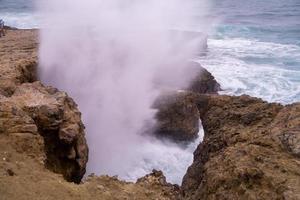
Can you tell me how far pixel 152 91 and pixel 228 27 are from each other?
74.0 feet

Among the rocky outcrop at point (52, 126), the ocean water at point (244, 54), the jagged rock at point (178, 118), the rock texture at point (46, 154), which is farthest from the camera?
the jagged rock at point (178, 118)

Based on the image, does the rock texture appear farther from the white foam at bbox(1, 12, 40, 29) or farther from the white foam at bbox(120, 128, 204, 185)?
the white foam at bbox(1, 12, 40, 29)

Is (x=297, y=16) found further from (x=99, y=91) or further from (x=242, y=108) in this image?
(x=242, y=108)

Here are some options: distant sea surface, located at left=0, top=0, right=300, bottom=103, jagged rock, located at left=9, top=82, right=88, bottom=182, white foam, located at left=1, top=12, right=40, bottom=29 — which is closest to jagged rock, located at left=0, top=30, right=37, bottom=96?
jagged rock, located at left=9, top=82, right=88, bottom=182

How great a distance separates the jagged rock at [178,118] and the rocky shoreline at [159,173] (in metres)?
4.72

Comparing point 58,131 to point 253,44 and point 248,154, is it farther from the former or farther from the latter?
point 253,44

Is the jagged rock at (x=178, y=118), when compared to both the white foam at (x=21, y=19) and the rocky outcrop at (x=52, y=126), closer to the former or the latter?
the rocky outcrop at (x=52, y=126)

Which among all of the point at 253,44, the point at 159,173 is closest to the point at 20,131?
the point at 159,173

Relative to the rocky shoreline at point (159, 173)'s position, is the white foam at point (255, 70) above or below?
below

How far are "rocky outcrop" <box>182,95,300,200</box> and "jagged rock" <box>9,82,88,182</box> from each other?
2.53 meters

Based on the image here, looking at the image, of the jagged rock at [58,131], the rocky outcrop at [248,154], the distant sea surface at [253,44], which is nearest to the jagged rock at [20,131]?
the jagged rock at [58,131]

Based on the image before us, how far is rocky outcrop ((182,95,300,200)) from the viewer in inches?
222

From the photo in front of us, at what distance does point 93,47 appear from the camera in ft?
55.8

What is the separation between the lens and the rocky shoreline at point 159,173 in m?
5.83
